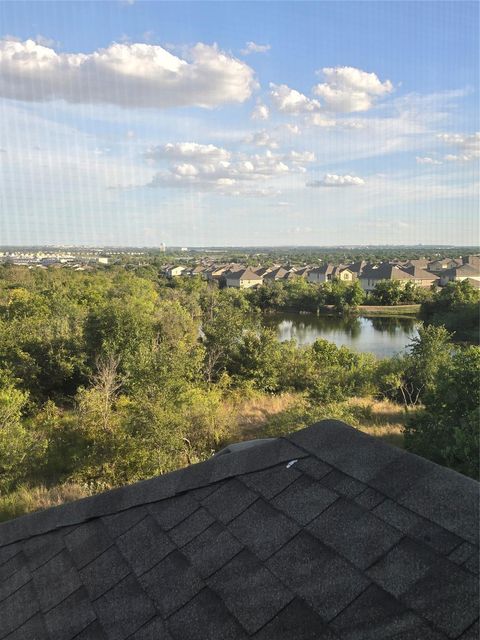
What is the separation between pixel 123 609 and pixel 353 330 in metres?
39.6

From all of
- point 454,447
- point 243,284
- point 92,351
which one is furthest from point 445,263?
point 454,447

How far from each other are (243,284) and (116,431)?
65.5m

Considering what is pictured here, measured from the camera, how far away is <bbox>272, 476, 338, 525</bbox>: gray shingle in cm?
204

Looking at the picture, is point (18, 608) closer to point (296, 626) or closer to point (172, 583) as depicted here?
point (172, 583)

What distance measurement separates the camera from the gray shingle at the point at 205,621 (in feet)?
5.24

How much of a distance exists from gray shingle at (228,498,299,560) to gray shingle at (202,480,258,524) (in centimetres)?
4

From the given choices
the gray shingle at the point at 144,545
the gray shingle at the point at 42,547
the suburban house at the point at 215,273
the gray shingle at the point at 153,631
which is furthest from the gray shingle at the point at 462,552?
the suburban house at the point at 215,273

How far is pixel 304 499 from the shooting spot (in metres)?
2.13

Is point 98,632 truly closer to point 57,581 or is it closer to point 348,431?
point 57,581

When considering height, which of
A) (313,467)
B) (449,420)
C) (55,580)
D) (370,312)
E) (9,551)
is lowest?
(370,312)

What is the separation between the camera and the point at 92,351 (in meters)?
18.0

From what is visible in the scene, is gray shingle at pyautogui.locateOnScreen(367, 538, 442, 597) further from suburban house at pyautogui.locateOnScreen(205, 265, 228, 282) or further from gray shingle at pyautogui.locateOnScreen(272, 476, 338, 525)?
suburban house at pyautogui.locateOnScreen(205, 265, 228, 282)

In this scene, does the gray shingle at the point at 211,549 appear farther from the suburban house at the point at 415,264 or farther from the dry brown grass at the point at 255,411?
the suburban house at the point at 415,264

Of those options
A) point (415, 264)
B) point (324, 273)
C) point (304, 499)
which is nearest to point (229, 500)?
point (304, 499)
